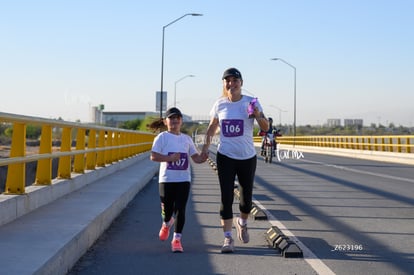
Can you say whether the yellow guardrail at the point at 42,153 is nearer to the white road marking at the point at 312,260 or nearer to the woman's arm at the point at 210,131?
the woman's arm at the point at 210,131

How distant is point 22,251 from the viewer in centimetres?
556

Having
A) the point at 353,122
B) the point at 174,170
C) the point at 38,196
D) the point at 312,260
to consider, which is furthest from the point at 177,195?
the point at 353,122

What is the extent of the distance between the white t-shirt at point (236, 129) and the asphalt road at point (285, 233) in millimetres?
1095

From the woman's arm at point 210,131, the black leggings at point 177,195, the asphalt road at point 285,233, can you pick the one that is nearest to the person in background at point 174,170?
the black leggings at point 177,195

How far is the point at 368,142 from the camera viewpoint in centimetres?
3847

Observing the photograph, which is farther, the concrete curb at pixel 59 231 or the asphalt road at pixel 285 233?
the asphalt road at pixel 285 233

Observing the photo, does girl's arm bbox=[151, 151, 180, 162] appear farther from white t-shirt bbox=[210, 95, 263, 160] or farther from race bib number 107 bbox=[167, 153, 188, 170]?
white t-shirt bbox=[210, 95, 263, 160]

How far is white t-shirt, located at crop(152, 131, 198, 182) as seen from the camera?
711cm

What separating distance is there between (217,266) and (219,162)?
1.31m

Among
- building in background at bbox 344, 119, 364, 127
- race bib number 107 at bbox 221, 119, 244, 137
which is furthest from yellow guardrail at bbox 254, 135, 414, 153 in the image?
building in background at bbox 344, 119, 364, 127

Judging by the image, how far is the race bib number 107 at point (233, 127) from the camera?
6.96 m

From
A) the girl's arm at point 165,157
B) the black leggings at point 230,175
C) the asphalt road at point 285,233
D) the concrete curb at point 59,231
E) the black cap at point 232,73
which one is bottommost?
the asphalt road at point 285,233

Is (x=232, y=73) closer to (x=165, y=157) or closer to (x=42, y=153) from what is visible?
(x=165, y=157)

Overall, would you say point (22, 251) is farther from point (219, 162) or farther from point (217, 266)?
point (219, 162)
